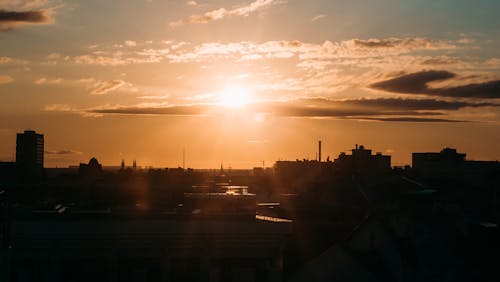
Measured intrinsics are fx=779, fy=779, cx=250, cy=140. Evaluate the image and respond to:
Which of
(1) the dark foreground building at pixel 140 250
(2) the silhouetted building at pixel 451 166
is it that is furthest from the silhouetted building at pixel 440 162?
(1) the dark foreground building at pixel 140 250

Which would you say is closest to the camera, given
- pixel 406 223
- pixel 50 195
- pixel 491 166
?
pixel 406 223

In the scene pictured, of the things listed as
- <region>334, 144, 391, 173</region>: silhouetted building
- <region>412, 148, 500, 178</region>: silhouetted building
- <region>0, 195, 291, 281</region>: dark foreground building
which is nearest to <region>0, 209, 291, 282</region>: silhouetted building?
<region>0, 195, 291, 281</region>: dark foreground building

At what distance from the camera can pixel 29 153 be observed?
125938mm

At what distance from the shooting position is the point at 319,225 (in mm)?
63062

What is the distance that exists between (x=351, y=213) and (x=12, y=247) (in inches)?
1546

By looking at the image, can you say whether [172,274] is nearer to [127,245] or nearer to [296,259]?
[127,245]

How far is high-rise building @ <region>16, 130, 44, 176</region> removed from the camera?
12173 centimetres

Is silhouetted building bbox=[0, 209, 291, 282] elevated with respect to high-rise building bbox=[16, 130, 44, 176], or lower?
lower

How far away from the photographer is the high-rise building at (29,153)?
399ft

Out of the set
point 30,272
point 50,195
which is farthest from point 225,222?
point 50,195

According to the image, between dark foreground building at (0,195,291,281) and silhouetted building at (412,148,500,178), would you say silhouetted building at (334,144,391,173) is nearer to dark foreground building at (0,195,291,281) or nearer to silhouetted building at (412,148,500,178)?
silhouetted building at (412,148,500,178)

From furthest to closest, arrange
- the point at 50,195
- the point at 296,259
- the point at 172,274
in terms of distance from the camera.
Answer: the point at 50,195 < the point at 296,259 < the point at 172,274

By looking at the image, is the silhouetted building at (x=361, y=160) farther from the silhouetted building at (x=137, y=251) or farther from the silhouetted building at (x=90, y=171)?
the silhouetted building at (x=137, y=251)

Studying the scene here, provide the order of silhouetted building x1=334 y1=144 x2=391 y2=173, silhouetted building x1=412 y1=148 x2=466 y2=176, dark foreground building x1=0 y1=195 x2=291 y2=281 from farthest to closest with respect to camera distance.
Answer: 1. silhouetted building x1=334 y1=144 x2=391 y2=173
2. silhouetted building x1=412 y1=148 x2=466 y2=176
3. dark foreground building x1=0 y1=195 x2=291 y2=281
